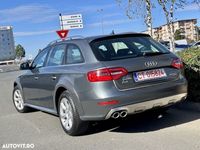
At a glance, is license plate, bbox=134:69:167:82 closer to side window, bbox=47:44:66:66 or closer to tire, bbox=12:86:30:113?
side window, bbox=47:44:66:66

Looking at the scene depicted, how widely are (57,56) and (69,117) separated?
133cm

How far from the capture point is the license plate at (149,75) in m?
6.52

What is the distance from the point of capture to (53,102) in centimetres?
768

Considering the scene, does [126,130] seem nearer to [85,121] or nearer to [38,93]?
[85,121]

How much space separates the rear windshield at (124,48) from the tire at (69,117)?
0.89 m

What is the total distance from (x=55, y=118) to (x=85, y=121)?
213 cm

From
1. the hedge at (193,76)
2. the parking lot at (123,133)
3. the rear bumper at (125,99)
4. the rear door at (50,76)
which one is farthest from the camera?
the hedge at (193,76)

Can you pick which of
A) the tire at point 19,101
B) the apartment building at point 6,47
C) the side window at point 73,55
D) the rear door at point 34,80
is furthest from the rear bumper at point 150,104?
the apartment building at point 6,47

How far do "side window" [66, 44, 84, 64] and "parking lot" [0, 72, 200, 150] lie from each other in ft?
4.04

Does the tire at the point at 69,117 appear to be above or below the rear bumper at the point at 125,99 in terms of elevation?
below

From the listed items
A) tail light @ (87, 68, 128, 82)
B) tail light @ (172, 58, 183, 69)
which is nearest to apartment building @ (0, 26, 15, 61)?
tail light @ (172, 58, 183, 69)

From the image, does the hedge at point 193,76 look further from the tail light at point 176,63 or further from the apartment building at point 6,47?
the apartment building at point 6,47

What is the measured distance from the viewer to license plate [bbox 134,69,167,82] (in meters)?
6.52

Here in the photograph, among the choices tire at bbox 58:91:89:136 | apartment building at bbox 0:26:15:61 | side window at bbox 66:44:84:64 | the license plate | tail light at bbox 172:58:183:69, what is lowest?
apartment building at bbox 0:26:15:61
